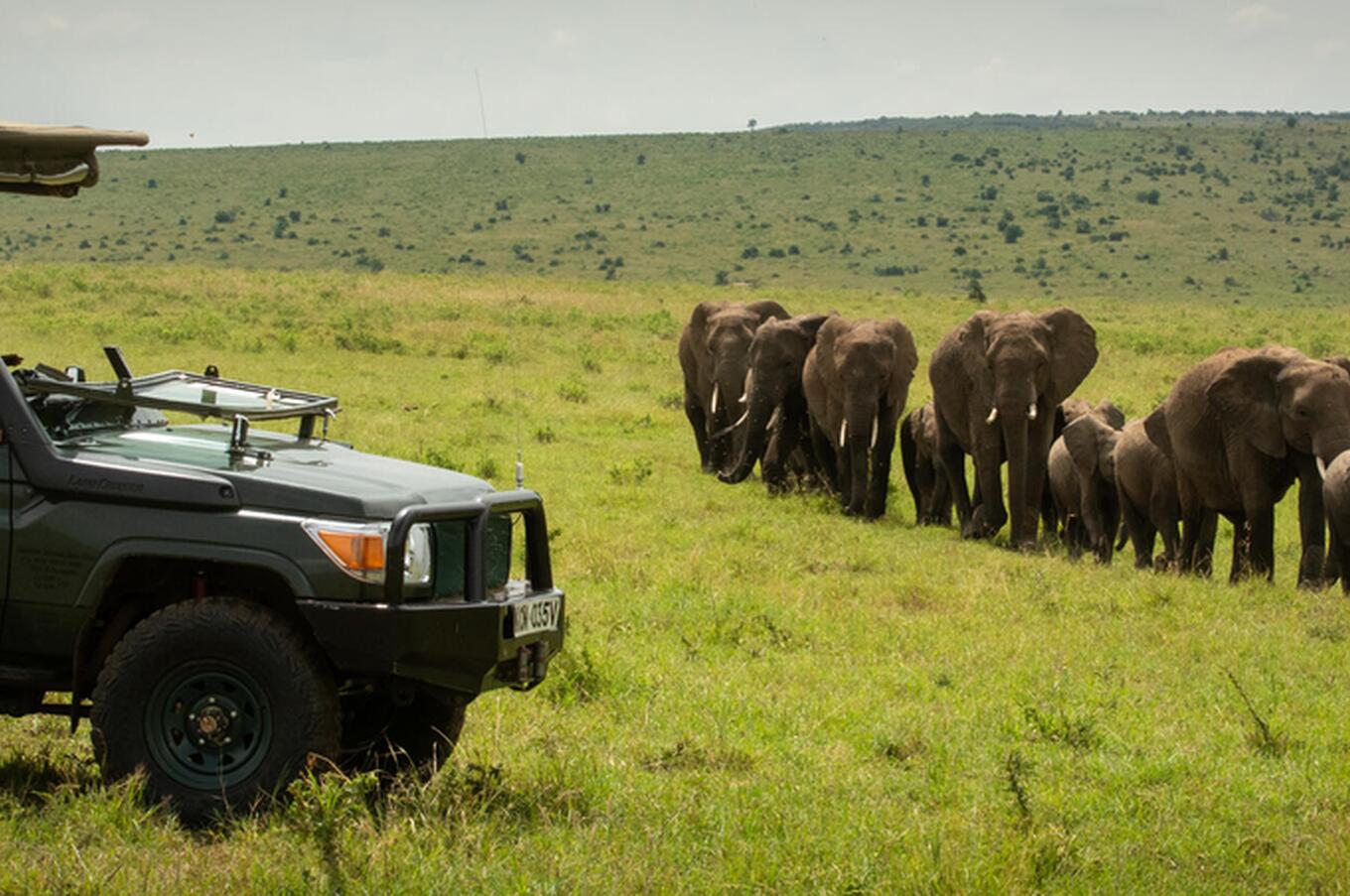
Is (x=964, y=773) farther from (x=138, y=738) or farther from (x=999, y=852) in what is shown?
(x=138, y=738)

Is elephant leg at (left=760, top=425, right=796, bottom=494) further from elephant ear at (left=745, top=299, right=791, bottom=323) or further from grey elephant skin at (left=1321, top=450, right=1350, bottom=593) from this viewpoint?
grey elephant skin at (left=1321, top=450, right=1350, bottom=593)

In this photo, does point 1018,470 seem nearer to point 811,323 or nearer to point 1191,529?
point 1191,529

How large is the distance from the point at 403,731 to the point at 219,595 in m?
1.11

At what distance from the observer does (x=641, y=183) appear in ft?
386

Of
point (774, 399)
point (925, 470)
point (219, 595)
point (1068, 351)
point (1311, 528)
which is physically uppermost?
point (1068, 351)

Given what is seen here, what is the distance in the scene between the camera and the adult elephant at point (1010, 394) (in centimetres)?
1911

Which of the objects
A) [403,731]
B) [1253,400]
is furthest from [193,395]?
[1253,400]

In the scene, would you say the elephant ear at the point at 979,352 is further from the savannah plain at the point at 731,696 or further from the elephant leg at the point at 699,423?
the elephant leg at the point at 699,423

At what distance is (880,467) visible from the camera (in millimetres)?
21250

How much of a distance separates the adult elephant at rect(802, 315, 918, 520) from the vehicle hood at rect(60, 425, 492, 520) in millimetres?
13442

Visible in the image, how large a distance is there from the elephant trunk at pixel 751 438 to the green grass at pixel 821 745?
208cm

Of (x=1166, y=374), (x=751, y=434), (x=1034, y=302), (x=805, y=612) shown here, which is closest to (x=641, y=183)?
(x=1034, y=302)

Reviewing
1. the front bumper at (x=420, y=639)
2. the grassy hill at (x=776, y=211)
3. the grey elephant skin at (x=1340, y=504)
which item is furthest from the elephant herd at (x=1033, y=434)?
the grassy hill at (x=776, y=211)

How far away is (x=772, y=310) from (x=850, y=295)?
119ft
